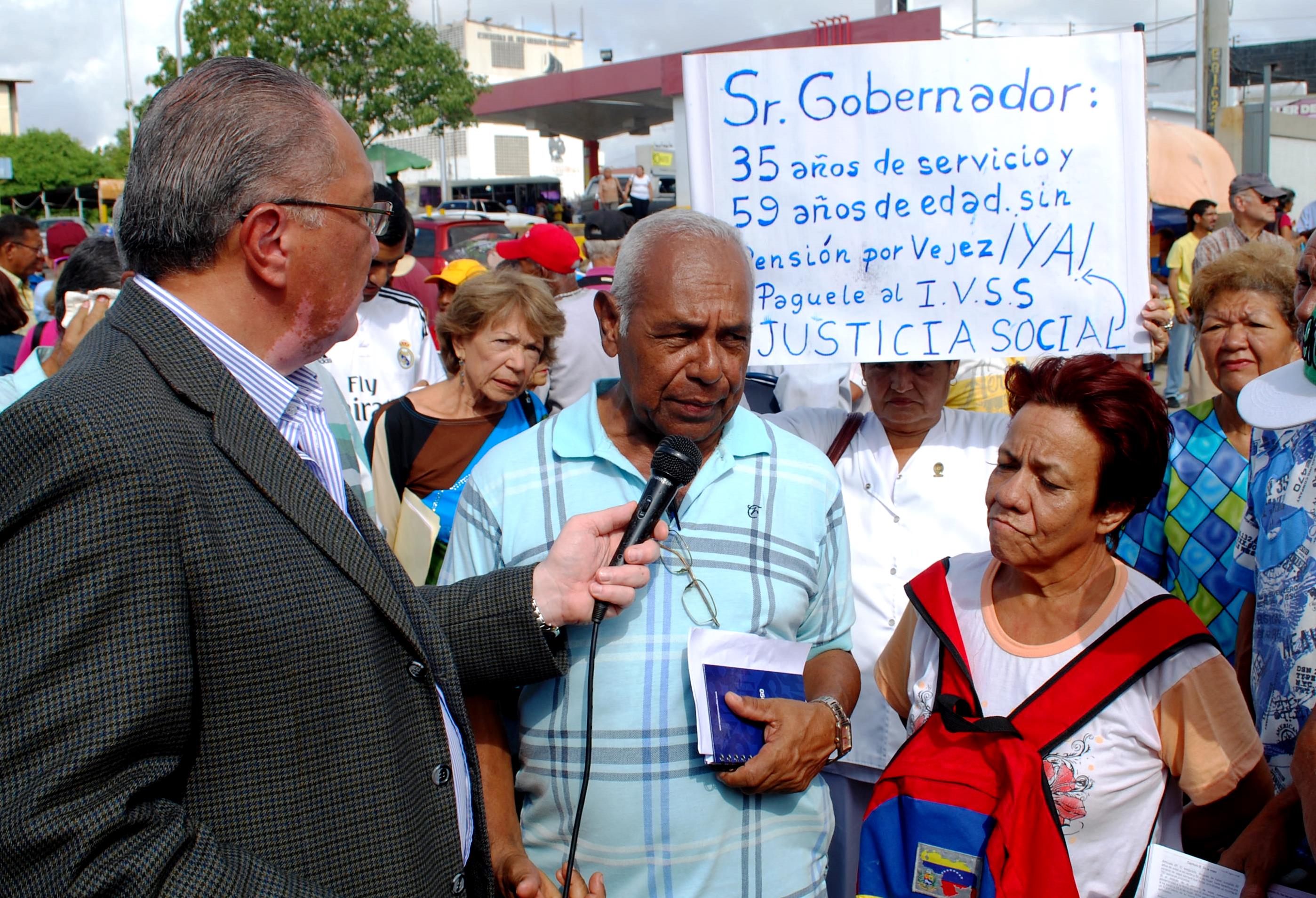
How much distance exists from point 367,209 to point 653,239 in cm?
71

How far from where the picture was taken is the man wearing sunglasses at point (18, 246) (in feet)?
25.9

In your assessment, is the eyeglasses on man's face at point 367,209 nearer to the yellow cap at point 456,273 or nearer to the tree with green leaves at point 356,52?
the yellow cap at point 456,273

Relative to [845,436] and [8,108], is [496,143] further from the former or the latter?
[845,436]

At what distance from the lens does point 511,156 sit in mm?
75938

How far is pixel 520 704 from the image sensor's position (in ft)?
6.50

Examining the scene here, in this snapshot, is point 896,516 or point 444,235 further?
point 444,235

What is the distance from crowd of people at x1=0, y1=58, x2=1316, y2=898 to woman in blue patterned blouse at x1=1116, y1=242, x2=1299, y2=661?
0.01 meters

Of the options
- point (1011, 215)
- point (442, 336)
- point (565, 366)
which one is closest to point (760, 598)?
point (1011, 215)

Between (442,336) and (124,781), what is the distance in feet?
9.98

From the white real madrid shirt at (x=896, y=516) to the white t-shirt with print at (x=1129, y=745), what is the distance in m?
0.61

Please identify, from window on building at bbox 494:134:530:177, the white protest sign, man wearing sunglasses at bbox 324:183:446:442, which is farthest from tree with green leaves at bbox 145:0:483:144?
window on building at bbox 494:134:530:177

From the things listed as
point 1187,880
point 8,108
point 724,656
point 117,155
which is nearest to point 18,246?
point 724,656

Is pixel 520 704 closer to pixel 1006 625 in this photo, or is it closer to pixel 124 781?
pixel 124 781

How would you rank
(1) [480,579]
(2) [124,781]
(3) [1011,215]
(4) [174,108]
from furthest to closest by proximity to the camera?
(3) [1011,215]
(1) [480,579]
(4) [174,108]
(2) [124,781]
